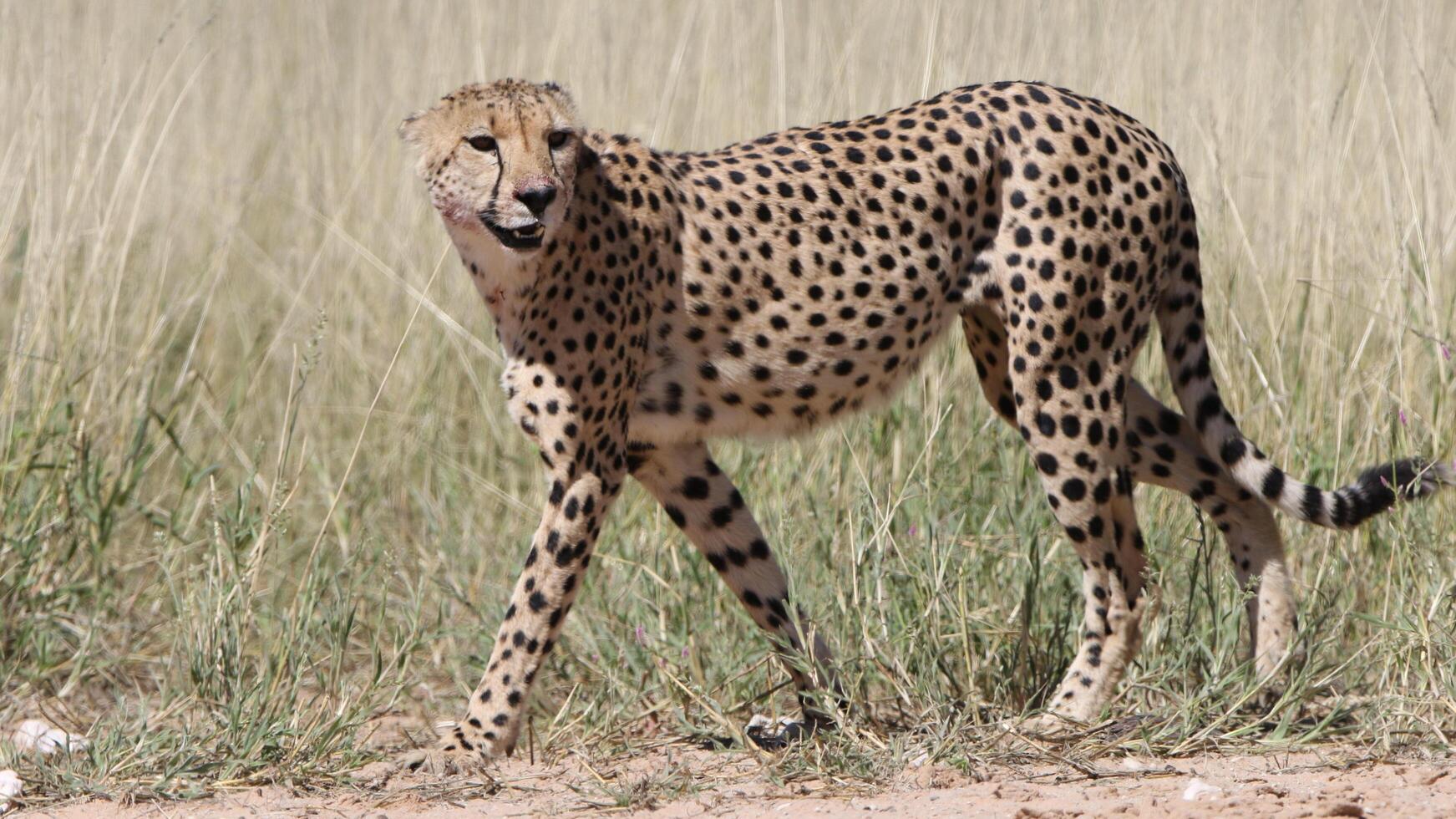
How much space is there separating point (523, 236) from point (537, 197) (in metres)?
0.08

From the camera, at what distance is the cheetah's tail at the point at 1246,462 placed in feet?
11.3

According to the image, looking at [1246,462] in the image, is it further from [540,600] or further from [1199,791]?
[540,600]

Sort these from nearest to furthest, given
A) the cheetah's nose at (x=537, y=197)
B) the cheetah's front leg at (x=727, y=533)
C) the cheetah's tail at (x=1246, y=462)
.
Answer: the cheetah's nose at (x=537, y=197) < the cheetah's tail at (x=1246, y=462) < the cheetah's front leg at (x=727, y=533)

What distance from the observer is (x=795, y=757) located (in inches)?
122

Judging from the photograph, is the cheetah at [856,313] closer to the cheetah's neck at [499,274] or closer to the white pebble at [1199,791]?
the cheetah's neck at [499,274]

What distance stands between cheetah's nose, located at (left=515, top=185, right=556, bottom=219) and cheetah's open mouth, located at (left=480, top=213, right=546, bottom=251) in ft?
0.08

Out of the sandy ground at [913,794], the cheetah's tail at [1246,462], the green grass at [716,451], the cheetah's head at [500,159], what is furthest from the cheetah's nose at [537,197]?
the cheetah's tail at [1246,462]

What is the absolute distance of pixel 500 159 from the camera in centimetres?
324

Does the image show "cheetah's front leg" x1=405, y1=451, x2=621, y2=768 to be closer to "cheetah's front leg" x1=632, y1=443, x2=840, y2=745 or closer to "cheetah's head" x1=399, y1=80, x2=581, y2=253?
"cheetah's front leg" x1=632, y1=443, x2=840, y2=745

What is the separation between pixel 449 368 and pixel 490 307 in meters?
1.99

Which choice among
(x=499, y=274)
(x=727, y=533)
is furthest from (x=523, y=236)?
(x=727, y=533)

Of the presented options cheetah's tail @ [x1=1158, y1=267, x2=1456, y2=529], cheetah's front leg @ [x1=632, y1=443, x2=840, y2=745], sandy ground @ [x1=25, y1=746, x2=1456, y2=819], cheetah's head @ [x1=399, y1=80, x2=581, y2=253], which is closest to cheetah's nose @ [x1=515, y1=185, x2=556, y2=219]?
cheetah's head @ [x1=399, y1=80, x2=581, y2=253]

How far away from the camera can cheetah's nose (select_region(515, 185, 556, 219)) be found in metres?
3.17

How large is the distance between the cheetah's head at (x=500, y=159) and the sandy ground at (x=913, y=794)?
→ 1.02 metres
